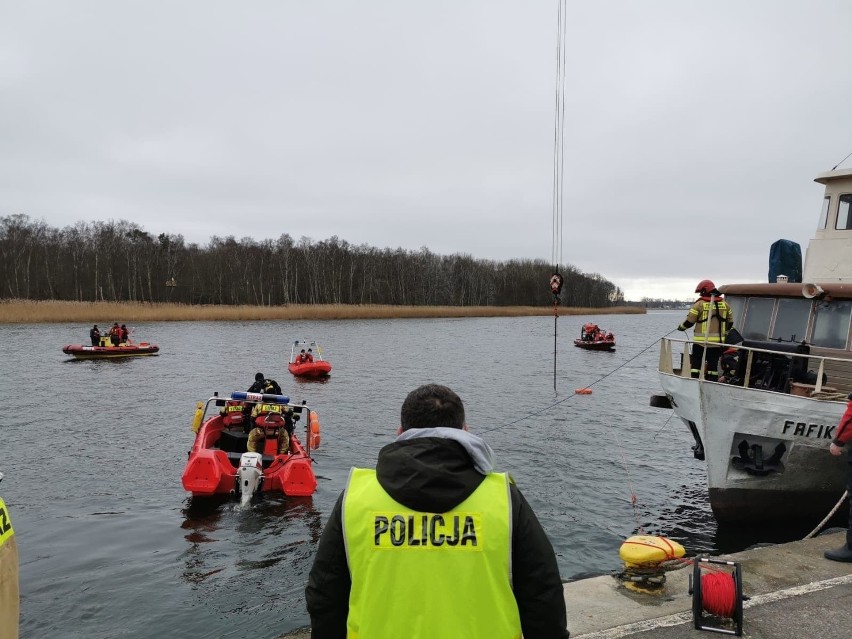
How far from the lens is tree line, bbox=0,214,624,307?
83.8 meters

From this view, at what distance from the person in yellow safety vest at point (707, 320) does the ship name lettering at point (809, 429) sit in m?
1.39

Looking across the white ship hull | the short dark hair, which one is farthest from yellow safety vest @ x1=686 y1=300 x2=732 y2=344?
the short dark hair

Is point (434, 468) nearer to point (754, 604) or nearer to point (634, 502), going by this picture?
point (754, 604)

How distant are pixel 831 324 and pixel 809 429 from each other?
110 inches

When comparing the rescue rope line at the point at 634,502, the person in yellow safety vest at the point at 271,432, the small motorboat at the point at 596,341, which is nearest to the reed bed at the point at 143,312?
the small motorboat at the point at 596,341

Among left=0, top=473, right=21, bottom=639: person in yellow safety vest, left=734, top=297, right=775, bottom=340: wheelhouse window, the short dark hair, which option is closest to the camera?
the short dark hair

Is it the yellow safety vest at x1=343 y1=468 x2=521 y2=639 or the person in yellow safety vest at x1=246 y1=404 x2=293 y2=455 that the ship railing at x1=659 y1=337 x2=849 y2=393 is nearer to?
the person in yellow safety vest at x1=246 y1=404 x2=293 y2=455

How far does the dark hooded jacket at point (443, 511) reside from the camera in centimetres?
218

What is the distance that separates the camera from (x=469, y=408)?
22.5 m

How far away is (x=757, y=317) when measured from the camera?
1206 centimetres

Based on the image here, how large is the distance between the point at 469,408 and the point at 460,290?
90620 mm

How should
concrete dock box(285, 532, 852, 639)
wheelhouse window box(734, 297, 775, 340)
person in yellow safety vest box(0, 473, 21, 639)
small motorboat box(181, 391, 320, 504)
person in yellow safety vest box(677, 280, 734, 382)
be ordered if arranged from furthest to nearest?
wheelhouse window box(734, 297, 775, 340)
small motorboat box(181, 391, 320, 504)
person in yellow safety vest box(677, 280, 734, 382)
concrete dock box(285, 532, 852, 639)
person in yellow safety vest box(0, 473, 21, 639)

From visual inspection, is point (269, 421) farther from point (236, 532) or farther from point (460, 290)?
point (460, 290)

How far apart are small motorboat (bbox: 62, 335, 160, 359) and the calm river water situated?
724 mm
